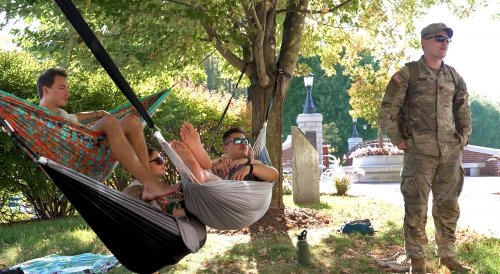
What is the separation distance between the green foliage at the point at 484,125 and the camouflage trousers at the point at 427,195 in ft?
144

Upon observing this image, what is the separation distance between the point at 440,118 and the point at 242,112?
25.0 ft

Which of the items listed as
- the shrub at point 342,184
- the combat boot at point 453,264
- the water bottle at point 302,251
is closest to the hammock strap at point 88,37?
the water bottle at point 302,251

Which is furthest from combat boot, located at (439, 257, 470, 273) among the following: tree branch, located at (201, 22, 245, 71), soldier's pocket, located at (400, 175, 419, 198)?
tree branch, located at (201, 22, 245, 71)

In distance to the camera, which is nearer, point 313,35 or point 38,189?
point 38,189

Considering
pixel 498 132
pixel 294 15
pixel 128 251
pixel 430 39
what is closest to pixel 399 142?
pixel 430 39

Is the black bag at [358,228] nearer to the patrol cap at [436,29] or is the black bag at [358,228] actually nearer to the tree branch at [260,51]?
the tree branch at [260,51]

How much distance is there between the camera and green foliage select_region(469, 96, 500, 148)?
4591 centimetres

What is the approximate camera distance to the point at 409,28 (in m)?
11.1

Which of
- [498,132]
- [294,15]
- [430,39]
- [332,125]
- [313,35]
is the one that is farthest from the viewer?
[498,132]

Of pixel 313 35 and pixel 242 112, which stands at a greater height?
pixel 313 35

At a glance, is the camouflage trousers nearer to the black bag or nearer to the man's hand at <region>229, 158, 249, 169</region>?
the man's hand at <region>229, 158, 249, 169</region>

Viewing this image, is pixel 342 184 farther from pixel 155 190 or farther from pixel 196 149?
pixel 155 190

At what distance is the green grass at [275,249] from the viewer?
496cm

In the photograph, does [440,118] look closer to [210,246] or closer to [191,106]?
[210,246]
